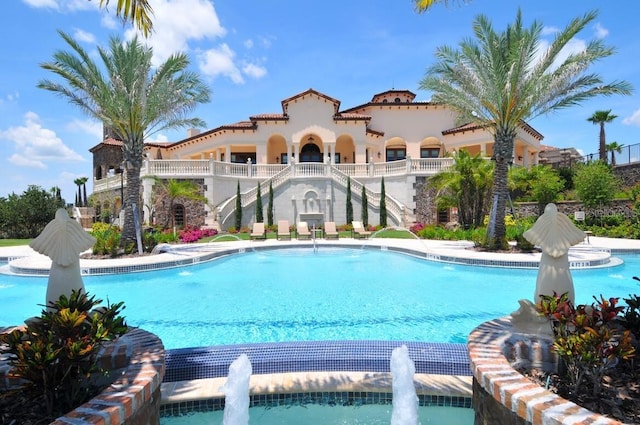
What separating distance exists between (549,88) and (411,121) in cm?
2250

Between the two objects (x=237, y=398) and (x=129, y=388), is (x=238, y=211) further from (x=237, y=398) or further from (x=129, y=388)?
(x=129, y=388)

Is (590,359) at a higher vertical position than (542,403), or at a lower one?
higher

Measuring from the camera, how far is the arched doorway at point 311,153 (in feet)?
124

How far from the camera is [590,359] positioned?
9.84 feet

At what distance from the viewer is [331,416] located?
13.3 ft

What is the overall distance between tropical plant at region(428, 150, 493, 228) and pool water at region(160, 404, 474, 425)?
18.8 meters

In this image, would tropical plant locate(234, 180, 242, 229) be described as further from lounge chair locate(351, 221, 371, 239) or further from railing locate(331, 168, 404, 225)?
lounge chair locate(351, 221, 371, 239)

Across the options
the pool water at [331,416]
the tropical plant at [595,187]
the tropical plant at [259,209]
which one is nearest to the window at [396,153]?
the tropical plant at [259,209]

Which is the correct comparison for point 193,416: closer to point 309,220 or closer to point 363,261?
point 363,261

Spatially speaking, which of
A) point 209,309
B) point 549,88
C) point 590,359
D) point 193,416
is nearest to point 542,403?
point 590,359

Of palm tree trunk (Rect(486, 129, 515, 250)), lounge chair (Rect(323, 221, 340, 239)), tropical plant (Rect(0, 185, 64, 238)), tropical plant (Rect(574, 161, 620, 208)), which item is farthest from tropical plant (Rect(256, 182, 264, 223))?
tropical plant (Rect(574, 161, 620, 208))

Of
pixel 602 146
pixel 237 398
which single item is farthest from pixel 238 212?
pixel 602 146

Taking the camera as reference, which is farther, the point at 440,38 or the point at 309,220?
the point at 309,220

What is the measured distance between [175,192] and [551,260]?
80.0ft
